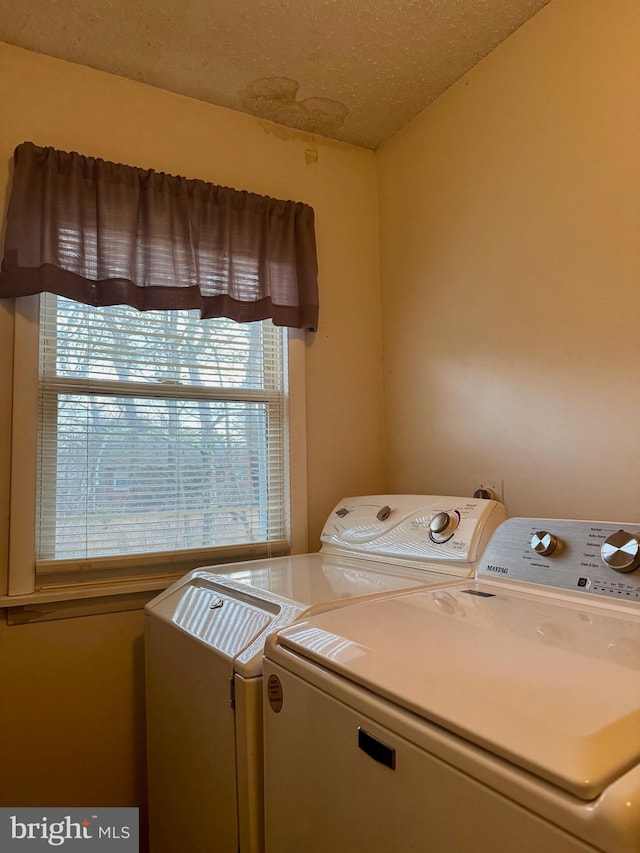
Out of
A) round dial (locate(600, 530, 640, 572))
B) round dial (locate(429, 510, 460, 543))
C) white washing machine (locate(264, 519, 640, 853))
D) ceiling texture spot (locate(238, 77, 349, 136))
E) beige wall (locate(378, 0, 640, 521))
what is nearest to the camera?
white washing machine (locate(264, 519, 640, 853))

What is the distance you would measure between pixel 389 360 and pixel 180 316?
0.86 meters

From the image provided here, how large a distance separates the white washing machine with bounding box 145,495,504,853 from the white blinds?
0.92ft

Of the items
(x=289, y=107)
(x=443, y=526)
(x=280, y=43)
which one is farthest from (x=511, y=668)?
(x=289, y=107)

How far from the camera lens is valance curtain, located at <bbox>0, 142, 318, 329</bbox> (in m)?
1.65

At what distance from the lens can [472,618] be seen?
1049mm

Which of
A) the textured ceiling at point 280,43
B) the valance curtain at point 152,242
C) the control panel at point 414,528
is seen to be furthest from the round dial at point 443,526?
the textured ceiling at point 280,43

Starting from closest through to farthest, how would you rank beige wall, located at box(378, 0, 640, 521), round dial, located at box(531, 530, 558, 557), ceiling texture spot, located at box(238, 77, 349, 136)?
round dial, located at box(531, 530, 558, 557), beige wall, located at box(378, 0, 640, 521), ceiling texture spot, located at box(238, 77, 349, 136)

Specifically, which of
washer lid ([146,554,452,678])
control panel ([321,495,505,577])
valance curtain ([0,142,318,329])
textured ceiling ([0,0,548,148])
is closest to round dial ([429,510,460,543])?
control panel ([321,495,505,577])

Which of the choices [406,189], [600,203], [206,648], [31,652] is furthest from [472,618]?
[406,189]

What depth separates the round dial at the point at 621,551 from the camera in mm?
1095

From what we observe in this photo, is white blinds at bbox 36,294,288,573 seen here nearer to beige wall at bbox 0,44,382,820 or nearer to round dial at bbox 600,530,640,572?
beige wall at bbox 0,44,382,820

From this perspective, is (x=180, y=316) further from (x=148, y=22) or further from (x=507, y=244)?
(x=507, y=244)

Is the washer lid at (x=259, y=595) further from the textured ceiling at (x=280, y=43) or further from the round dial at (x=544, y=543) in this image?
the textured ceiling at (x=280, y=43)

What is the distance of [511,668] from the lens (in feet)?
2.59
